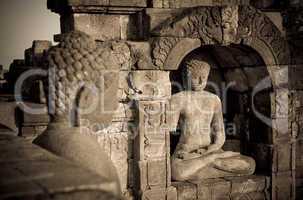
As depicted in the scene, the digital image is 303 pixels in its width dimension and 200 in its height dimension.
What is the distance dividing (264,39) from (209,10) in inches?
33.9

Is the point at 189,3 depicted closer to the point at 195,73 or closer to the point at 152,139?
the point at 195,73

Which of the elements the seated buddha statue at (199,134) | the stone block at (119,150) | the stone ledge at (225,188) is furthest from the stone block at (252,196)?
the stone block at (119,150)

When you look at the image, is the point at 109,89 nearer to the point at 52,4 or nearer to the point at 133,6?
the point at 133,6

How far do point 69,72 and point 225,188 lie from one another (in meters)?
3.66

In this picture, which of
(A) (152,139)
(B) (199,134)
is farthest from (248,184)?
(A) (152,139)

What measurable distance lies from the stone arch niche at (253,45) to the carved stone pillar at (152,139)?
25 centimetres

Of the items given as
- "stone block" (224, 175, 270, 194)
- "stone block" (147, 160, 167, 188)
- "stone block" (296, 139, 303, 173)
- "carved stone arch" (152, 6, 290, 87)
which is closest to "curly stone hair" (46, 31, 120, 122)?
"carved stone arch" (152, 6, 290, 87)

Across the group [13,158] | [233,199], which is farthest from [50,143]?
[233,199]

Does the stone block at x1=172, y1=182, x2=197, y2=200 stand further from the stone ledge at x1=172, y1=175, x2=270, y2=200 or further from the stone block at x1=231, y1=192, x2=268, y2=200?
the stone block at x1=231, y1=192, x2=268, y2=200

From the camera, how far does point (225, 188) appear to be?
4.95 meters

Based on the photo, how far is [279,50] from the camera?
200 inches

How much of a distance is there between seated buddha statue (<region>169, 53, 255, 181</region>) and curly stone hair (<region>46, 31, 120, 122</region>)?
3.12 metres

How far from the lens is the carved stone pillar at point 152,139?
4.48 metres

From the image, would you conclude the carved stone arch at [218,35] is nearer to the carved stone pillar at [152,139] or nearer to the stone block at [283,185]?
the carved stone pillar at [152,139]
